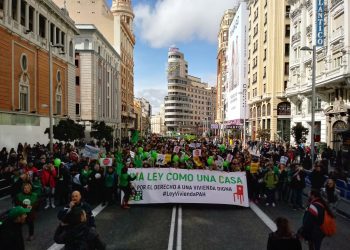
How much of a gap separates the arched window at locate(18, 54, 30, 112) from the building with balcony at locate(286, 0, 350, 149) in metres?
24.8

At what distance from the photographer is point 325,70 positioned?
112 ft

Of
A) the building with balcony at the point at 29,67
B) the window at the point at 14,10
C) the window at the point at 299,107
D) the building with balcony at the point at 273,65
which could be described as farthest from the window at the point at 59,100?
the window at the point at 299,107

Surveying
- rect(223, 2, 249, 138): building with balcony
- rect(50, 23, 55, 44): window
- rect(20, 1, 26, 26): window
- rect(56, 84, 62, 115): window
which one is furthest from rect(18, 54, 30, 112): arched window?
rect(223, 2, 249, 138): building with balcony

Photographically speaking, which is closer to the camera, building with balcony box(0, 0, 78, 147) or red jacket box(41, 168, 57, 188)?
red jacket box(41, 168, 57, 188)

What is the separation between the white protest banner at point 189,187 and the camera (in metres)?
13.3

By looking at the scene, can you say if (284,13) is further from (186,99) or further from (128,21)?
(186,99)

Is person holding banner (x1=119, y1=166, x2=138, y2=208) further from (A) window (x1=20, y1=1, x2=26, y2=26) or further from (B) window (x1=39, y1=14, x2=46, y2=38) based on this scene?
(B) window (x1=39, y1=14, x2=46, y2=38)

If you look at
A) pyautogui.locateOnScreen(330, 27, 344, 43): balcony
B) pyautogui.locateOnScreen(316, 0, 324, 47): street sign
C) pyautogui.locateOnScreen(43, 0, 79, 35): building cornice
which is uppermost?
pyautogui.locateOnScreen(43, 0, 79, 35): building cornice

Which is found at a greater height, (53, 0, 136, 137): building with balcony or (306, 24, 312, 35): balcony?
(53, 0, 136, 137): building with balcony

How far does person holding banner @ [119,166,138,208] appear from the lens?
1302 cm

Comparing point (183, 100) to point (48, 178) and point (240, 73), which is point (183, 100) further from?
point (48, 178)

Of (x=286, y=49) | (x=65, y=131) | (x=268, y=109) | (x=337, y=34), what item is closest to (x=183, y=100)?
(x=268, y=109)

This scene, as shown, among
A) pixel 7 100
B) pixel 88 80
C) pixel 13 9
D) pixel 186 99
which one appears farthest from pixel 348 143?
pixel 186 99

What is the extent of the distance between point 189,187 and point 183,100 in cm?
17044
